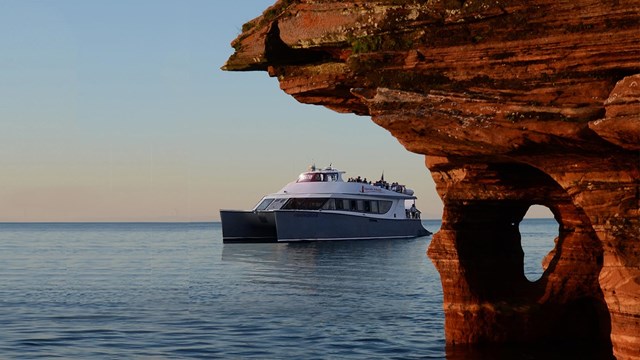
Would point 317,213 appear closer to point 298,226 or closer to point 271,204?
point 298,226

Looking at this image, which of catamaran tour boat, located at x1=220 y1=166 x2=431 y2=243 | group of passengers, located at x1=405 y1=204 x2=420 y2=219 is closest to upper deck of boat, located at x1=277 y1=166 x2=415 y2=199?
catamaran tour boat, located at x1=220 y1=166 x2=431 y2=243

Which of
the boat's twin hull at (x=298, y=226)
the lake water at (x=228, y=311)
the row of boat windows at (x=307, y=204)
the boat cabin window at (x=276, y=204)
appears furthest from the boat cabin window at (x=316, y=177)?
the lake water at (x=228, y=311)

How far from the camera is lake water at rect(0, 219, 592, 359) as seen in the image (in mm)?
20984

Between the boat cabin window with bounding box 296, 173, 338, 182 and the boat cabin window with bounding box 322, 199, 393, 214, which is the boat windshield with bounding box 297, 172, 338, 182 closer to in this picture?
the boat cabin window with bounding box 296, 173, 338, 182

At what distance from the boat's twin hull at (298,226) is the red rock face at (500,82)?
56369 mm

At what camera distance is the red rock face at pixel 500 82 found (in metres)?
11.4

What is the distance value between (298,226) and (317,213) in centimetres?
256

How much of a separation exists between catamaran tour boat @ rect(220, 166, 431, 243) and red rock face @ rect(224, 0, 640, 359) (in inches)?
2246

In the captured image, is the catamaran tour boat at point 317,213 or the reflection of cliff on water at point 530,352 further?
the catamaran tour boat at point 317,213

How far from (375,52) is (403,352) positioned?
29.4 feet

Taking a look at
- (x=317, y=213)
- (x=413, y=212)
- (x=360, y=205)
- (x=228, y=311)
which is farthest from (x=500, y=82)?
(x=413, y=212)

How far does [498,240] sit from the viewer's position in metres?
18.5

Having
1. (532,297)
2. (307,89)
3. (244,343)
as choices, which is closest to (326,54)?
(307,89)

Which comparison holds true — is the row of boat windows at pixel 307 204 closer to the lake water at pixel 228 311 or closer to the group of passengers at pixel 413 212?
the group of passengers at pixel 413 212
